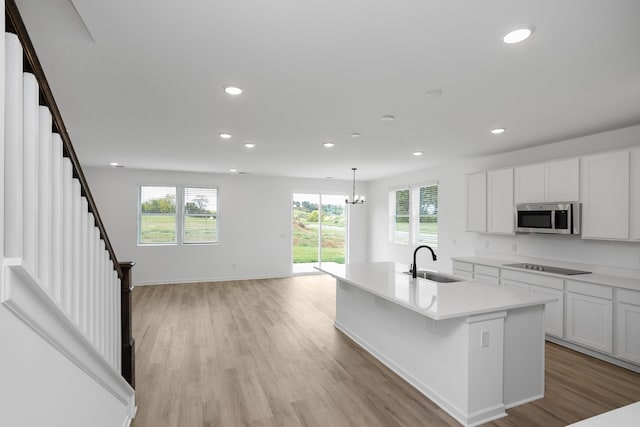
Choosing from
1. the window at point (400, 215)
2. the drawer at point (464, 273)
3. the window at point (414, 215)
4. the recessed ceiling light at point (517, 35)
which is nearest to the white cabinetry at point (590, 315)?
the drawer at point (464, 273)

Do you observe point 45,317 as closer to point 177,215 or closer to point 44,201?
point 44,201

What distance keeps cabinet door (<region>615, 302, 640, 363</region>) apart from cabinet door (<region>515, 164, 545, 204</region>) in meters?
1.50

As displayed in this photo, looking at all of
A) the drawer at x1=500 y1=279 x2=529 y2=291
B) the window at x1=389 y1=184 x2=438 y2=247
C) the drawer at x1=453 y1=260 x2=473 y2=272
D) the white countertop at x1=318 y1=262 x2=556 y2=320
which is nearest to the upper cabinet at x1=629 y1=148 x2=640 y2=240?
the drawer at x1=500 y1=279 x2=529 y2=291

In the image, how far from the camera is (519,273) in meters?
4.12

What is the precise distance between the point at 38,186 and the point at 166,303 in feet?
16.4

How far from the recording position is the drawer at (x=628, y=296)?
10.0ft

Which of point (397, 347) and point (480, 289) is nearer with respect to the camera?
point (480, 289)

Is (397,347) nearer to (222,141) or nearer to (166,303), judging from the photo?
(222,141)

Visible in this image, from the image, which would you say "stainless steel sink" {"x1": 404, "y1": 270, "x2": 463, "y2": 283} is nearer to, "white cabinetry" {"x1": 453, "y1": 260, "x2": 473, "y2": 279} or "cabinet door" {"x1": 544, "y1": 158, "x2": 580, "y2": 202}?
"white cabinetry" {"x1": 453, "y1": 260, "x2": 473, "y2": 279}

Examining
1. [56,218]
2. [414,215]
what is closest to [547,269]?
[414,215]

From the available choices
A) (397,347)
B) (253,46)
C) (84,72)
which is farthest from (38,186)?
(397,347)

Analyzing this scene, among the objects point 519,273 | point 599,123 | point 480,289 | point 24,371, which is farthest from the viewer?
point 519,273

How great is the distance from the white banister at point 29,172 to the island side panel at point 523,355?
2.83 m

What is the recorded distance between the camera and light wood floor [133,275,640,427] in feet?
7.86
